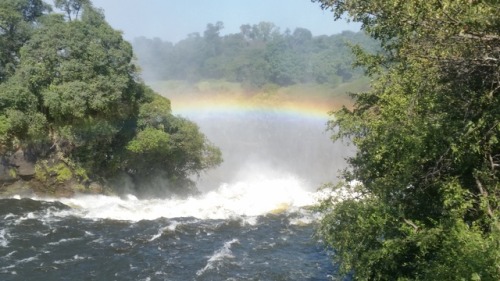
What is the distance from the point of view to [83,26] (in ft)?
83.3

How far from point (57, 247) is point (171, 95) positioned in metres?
76.8

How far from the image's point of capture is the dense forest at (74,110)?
23.5m

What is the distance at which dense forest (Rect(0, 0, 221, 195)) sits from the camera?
23.5m

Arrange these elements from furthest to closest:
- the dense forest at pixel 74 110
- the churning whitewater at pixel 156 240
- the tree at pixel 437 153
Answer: the dense forest at pixel 74 110 → the churning whitewater at pixel 156 240 → the tree at pixel 437 153

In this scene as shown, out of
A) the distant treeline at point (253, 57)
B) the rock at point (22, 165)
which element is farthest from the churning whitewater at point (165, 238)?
the distant treeline at point (253, 57)

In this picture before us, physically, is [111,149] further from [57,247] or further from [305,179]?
[305,179]

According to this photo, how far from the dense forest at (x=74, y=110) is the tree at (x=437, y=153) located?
18.1 metres

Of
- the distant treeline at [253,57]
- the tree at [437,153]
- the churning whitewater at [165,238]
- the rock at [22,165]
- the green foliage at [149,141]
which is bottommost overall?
the churning whitewater at [165,238]

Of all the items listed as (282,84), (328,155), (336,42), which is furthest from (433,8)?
(336,42)

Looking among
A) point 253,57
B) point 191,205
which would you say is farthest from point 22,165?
point 253,57

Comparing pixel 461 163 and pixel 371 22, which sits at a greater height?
pixel 371 22

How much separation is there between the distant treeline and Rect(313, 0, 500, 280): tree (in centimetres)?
7530

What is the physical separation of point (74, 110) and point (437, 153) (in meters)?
19.8

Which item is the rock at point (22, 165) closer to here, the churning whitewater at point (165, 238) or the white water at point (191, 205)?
the churning whitewater at point (165, 238)
